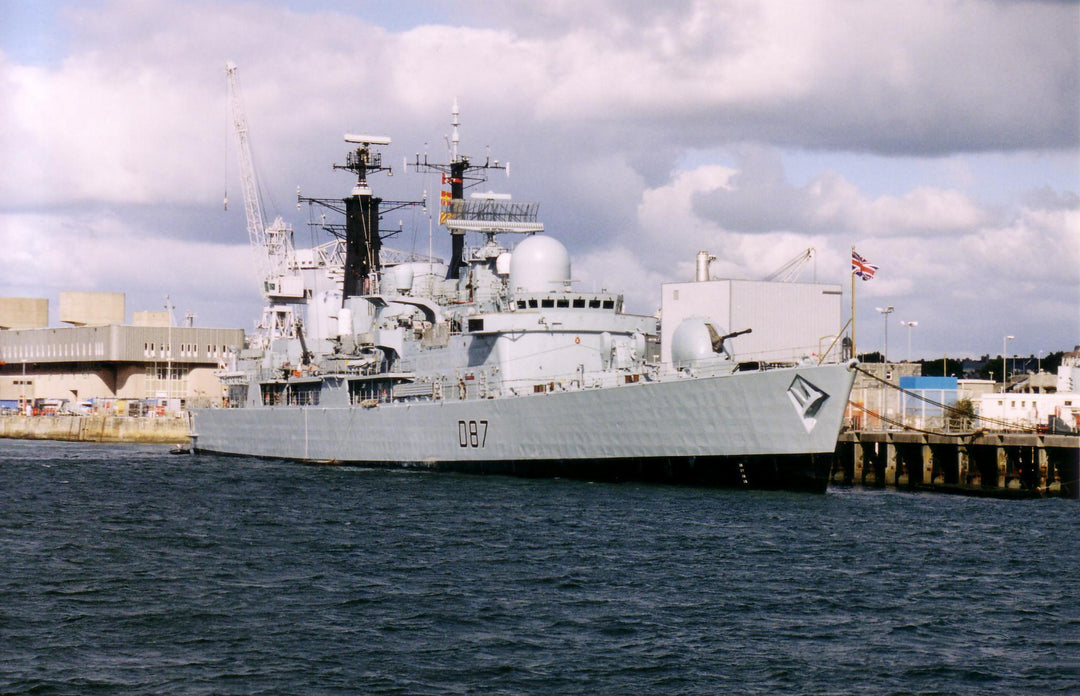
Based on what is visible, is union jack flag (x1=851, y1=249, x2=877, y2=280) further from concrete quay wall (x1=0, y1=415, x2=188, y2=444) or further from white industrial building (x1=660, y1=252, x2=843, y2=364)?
concrete quay wall (x1=0, y1=415, x2=188, y2=444)

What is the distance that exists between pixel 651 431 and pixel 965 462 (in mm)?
12412

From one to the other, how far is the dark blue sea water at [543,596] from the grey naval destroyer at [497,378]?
174 centimetres

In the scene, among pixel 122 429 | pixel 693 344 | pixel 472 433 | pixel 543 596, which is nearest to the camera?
pixel 543 596

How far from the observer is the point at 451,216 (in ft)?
140

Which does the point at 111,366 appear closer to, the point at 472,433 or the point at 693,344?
the point at 472,433

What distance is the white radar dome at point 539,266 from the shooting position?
36.7 meters

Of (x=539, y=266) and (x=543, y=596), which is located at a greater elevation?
(x=539, y=266)

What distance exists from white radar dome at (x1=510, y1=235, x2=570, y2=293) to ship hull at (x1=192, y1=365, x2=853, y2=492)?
177 inches

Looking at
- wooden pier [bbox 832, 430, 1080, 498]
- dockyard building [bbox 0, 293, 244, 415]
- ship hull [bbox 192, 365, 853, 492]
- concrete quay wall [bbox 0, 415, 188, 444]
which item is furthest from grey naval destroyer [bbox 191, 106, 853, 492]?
dockyard building [bbox 0, 293, 244, 415]

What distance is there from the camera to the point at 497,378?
117 ft

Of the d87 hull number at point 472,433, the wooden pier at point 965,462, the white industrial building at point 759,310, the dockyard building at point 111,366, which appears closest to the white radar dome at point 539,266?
the d87 hull number at point 472,433

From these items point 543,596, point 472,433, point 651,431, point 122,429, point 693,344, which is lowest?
point 543,596

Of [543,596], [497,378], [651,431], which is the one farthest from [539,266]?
[543,596]

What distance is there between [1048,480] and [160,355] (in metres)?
65.2
